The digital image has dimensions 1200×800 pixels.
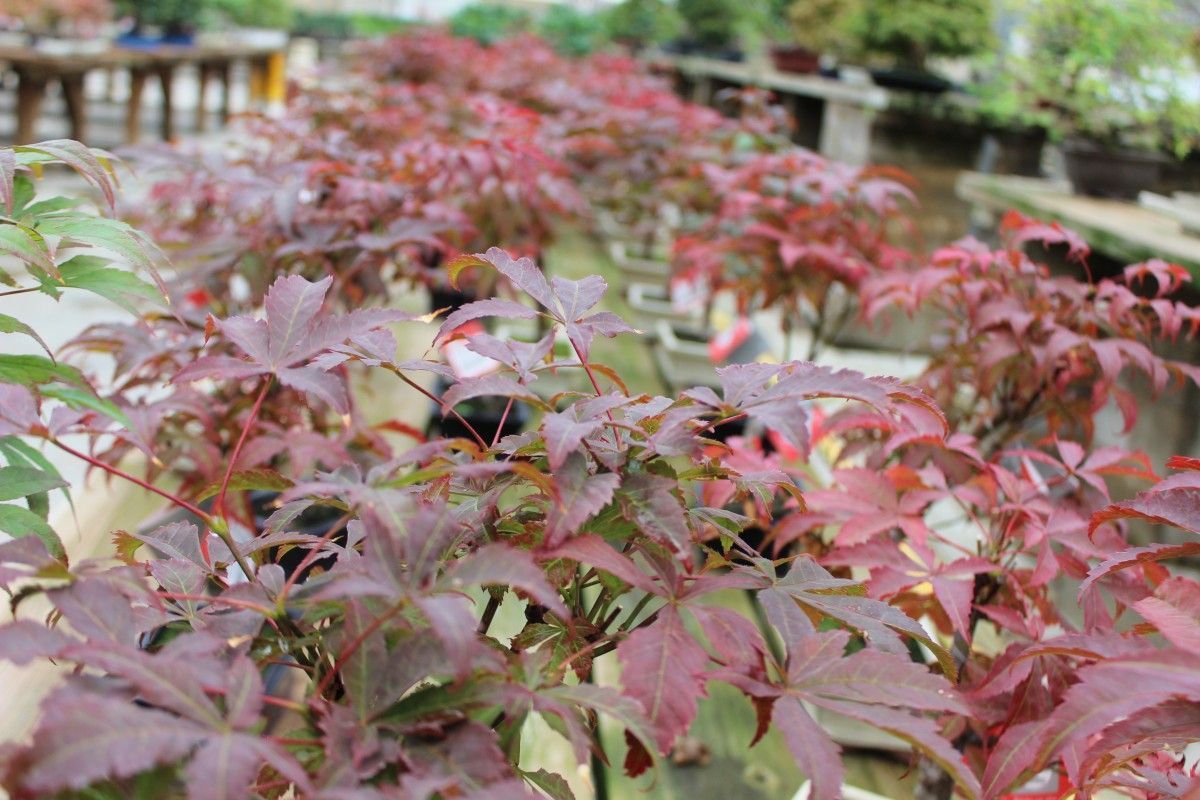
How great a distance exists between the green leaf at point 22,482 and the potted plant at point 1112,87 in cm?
220

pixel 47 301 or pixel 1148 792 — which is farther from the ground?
pixel 1148 792

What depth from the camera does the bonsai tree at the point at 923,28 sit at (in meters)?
3.34

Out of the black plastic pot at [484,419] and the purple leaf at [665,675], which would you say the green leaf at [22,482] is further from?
the black plastic pot at [484,419]

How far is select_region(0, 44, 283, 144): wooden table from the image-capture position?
4.20 metres

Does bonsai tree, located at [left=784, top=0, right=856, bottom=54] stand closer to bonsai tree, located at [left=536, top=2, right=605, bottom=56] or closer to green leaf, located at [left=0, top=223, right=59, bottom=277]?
green leaf, located at [left=0, top=223, right=59, bottom=277]

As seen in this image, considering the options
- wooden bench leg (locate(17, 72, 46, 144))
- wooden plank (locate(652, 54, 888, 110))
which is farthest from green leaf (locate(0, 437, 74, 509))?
wooden bench leg (locate(17, 72, 46, 144))

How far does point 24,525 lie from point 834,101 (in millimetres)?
3543

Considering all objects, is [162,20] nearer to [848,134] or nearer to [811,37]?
[811,37]

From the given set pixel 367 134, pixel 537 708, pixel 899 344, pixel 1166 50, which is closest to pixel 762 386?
pixel 537 708

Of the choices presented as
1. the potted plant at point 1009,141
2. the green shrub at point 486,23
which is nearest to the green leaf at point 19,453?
the potted plant at point 1009,141

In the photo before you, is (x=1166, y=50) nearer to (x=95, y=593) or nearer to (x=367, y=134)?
(x=367, y=134)

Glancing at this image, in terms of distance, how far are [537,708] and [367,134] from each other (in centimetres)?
245

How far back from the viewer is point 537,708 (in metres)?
0.49

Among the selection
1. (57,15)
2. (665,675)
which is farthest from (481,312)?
(57,15)
